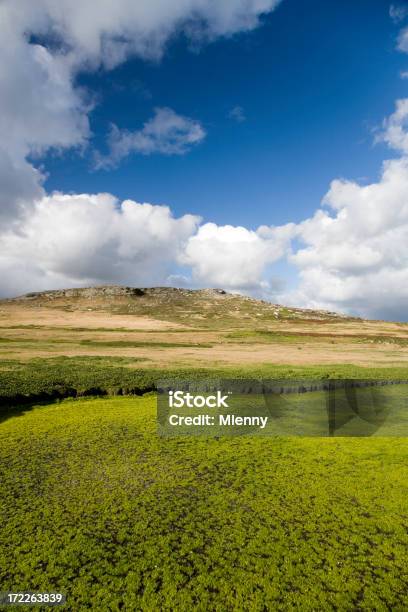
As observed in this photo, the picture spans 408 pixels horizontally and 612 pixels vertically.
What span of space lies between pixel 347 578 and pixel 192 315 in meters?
116

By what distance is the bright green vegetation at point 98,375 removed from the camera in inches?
770

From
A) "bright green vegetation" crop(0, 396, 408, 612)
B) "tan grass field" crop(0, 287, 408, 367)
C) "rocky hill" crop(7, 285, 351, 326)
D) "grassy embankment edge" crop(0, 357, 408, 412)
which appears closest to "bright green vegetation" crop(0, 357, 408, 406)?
"grassy embankment edge" crop(0, 357, 408, 412)

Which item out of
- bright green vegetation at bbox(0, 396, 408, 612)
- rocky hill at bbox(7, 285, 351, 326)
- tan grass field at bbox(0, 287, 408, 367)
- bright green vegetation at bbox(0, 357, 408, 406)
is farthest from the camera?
rocky hill at bbox(7, 285, 351, 326)

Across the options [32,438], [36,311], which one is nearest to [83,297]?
[36,311]

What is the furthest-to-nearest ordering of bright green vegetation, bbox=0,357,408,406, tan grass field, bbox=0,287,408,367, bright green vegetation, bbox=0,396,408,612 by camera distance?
tan grass field, bbox=0,287,408,367 < bright green vegetation, bbox=0,357,408,406 < bright green vegetation, bbox=0,396,408,612

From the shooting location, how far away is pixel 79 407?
17344 millimetres

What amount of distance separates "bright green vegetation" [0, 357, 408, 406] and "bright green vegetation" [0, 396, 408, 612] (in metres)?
6.82

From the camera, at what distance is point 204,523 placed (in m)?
7.91

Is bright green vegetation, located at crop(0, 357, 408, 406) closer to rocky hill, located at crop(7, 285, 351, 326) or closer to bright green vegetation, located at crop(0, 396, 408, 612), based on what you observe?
bright green vegetation, located at crop(0, 396, 408, 612)

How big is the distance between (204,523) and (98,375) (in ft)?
56.9

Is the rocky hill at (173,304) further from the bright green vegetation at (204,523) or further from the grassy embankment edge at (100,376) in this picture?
the bright green vegetation at (204,523)

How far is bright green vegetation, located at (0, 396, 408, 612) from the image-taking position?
607 cm

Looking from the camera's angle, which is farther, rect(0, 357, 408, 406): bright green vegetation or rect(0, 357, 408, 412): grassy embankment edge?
rect(0, 357, 408, 406): bright green vegetation

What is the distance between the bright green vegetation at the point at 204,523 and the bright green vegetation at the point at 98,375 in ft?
22.4
